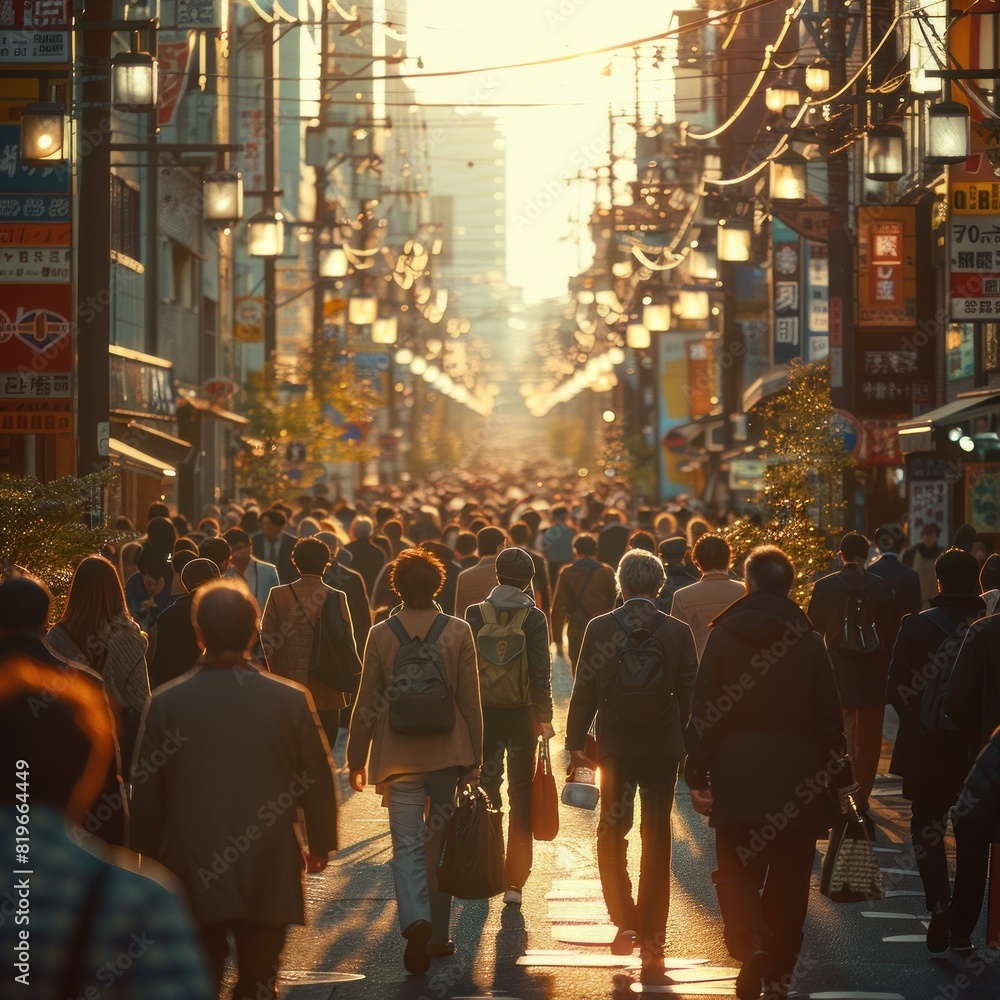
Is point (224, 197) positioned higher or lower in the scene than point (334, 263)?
higher

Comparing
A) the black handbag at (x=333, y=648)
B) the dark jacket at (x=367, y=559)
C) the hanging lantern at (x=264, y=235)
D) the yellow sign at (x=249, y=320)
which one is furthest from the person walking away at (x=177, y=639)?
the yellow sign at (x=249, y=320)

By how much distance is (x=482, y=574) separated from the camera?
14.1 m

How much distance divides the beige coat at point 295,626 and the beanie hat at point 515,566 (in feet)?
5.02

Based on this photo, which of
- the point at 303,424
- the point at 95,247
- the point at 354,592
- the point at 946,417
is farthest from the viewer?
the point at 303,424

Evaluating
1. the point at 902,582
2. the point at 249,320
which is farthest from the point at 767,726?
the point at 249,320

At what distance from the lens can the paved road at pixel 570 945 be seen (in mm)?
7785

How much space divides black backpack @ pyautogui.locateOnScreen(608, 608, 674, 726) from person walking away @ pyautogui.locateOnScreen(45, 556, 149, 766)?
229cm

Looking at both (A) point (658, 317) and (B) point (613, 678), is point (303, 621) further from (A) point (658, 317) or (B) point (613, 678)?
(A) point (658, 317)

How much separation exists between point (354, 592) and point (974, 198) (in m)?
7.66

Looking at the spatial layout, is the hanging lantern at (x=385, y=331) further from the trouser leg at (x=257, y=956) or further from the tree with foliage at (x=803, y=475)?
the trouser leg at (x=257, y=956)

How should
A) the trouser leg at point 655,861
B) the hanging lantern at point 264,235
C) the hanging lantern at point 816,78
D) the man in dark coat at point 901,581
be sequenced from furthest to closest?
1. the hanging lantern at point 264,235
2. the hanging lantern at point 816,78
3. the man in dark coat at point 901,581
4. the trouser leg at point 655,861

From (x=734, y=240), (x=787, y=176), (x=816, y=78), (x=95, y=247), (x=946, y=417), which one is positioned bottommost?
(x=946, y=417)

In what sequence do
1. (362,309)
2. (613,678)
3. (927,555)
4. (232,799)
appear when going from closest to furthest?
(232,799)
(613,678)
(927,555)
(362,309)

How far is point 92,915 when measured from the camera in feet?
9.15
